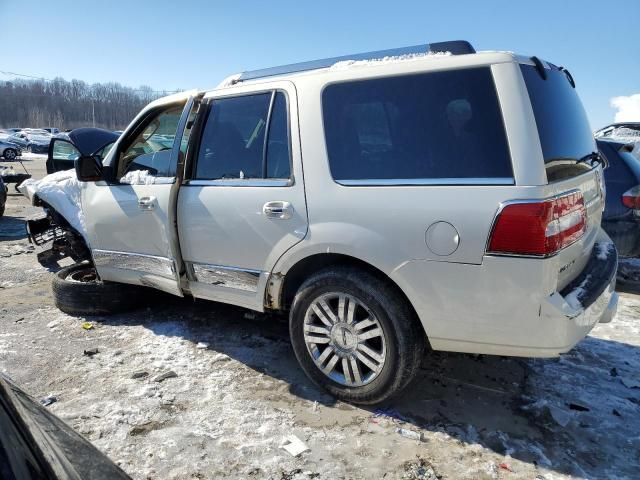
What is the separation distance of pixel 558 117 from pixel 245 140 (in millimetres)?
2000

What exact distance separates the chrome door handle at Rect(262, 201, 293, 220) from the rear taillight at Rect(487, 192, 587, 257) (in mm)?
1226

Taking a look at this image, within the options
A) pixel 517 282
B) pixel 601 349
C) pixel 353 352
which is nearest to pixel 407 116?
pixel 517 282

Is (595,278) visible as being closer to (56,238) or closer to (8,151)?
(56,238)

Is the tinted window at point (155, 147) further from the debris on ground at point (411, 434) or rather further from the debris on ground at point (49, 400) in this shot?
the debris on ground at point (411, 434)

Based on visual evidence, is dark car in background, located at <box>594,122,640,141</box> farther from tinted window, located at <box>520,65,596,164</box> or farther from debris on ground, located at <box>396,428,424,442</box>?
debris on ground, located at <box>396,428,424,442</box>

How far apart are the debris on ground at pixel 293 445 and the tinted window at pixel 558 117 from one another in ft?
6.52

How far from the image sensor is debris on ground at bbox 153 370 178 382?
3258mm

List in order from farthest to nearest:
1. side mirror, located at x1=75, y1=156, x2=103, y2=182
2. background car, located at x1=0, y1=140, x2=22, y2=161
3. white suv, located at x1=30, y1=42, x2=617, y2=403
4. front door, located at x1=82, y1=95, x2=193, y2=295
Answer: background car, located at x1=0, y1=140, x2=22, y2=161 → side mirror, located at x1=75, y1=156, x2=103, y2=182 → front door, located at x1=82, y1=95, x2=193, y2=295 → white suv, located at x1=30, y1=42, x2=617, y2=403

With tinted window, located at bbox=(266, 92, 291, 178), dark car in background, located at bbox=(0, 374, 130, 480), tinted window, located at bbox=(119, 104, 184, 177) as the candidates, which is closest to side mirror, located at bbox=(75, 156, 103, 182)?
tinted window, located at bbox=(119, 104, 184, 177)

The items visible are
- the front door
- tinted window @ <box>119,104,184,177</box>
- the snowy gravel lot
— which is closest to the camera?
the snowy gravel lot

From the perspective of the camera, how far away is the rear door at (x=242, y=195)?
117 inches

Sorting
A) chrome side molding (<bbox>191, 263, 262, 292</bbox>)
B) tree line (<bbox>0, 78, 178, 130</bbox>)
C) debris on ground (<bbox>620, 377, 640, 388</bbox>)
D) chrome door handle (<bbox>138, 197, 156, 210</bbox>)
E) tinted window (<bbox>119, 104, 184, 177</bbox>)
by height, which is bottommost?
debris on ground (<bbox>620, 377, 640, 388</bbox>)

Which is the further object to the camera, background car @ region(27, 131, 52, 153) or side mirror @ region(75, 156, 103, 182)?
background car @ region(27, 131, 52, 153)

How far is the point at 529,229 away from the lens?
2.21m
